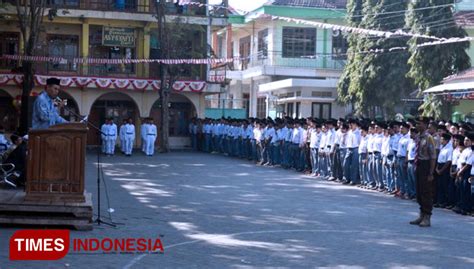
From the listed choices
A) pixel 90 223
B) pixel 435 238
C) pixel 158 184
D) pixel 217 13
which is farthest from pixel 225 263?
pixel 217 13

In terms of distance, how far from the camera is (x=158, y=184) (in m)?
20.3

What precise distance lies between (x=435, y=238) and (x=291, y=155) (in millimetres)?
15198

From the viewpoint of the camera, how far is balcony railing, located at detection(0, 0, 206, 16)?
39312 mm

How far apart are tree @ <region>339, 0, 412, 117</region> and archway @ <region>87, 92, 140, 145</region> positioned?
12.5 meters

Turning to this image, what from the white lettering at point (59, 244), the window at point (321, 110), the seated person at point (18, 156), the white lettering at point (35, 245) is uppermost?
the window at point (321, 110)

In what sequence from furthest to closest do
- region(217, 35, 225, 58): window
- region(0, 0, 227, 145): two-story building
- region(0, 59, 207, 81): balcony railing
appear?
1. region(217, 35, 225, 58): window
2. region(0, 59, 207, 81): balcony railing
3. region(0, 0, 227, 145): two-story building

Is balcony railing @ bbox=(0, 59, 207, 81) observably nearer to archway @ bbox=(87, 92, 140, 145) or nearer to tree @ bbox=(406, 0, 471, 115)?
archway @ bbox=(87, 92, 140, 145)

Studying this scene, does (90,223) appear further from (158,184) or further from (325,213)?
(158,184)

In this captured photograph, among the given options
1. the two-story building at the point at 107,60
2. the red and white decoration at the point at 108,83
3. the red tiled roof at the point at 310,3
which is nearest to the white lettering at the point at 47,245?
the two-story building at the point at 107,60

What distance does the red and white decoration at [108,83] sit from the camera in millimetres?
37406

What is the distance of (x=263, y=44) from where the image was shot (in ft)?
164

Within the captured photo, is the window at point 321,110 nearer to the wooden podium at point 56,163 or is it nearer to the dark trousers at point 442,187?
the dark trousers at point 442,187

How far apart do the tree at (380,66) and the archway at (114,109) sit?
12.5 m

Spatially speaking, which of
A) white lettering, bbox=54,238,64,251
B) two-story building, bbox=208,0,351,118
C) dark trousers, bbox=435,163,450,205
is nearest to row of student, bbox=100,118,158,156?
two-story building, bbox=208,0,351,118
